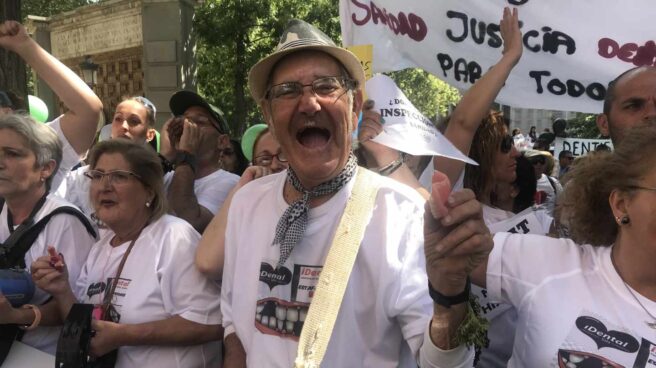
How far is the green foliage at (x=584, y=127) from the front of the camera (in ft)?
81.0

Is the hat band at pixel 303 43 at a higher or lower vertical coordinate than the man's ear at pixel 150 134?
higher

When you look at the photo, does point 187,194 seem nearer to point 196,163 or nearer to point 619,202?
point 196,163

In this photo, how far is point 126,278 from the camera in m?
2.33

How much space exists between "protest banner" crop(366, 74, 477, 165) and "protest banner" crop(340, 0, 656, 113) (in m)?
0.78

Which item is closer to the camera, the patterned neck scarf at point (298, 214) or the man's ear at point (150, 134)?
the patterned neck scarf at point (298, 214)

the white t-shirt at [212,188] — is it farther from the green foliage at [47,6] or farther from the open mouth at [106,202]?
the green foliage at [47,6]

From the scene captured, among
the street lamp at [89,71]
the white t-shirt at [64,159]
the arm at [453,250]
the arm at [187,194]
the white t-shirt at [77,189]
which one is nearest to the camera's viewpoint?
the arm at [453,250]

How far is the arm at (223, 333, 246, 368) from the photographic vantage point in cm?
195

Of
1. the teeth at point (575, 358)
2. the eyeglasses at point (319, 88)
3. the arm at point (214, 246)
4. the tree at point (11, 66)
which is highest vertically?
the tree at point (11, 66)

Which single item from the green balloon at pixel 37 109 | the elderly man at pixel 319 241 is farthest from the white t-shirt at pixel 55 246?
the green balloon at pixel 37 109

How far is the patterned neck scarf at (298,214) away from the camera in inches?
67.1

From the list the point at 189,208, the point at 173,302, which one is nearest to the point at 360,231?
the point at 173,302

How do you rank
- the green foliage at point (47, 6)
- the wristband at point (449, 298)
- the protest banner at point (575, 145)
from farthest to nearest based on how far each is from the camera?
the green foliage at point (47, 6) < the protest banner at point (575, 145) < the wristband at point (449, 298)

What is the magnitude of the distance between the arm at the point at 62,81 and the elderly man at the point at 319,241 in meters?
1.60
